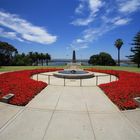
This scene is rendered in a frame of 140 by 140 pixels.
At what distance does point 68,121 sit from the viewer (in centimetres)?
614

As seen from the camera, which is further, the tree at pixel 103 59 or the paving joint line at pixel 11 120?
the tree at pixel 103 59

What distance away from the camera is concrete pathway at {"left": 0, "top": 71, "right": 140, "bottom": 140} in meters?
5.08

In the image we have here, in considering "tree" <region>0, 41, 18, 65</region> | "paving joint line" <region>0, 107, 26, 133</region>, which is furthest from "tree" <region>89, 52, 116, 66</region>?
"paving joint line" <region>0, 107, 26, 133</region>

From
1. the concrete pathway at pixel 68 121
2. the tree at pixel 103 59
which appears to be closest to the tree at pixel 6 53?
the tree at pixel 103 59

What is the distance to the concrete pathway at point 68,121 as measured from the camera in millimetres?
5078

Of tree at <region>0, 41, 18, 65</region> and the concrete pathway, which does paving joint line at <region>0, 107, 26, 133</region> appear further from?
tree at <region>0, 41, 18, 65</region>

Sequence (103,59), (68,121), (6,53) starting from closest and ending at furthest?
(68,121) → (6,53) → (103,59)

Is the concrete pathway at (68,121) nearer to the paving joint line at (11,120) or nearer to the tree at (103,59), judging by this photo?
the paving joint line at (11,120)

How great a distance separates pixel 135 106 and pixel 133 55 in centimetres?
4717

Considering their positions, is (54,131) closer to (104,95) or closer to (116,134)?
(116,134)

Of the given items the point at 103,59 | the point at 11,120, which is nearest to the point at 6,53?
the point at 103,59

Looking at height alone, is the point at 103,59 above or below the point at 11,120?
above

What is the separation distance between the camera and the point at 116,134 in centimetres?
518

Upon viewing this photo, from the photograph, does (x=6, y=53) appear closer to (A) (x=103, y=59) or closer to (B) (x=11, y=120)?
(A) (x=103, y=59)
